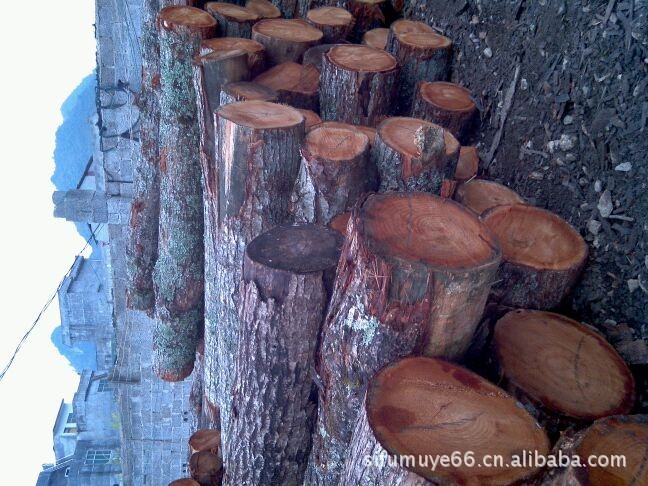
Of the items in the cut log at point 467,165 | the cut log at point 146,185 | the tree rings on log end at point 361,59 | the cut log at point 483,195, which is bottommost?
the cut log at point 146,185

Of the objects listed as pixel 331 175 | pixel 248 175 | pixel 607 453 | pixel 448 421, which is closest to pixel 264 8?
pixel 248 175

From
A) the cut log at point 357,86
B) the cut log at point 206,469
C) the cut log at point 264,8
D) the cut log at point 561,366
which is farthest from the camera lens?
the cut log at point 264,8

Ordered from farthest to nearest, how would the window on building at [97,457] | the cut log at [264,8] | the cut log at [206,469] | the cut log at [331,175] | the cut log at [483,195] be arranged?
the window on building at [97,457]
the cut log at [264,8]
the cut log at [206,469]
the cut log at [483,195]
the cut log at [331,175]

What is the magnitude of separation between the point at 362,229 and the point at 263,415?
0.83 metres

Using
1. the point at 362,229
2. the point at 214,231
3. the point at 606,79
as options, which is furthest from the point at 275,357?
the point at 606,79

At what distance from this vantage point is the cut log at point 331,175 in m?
1.71

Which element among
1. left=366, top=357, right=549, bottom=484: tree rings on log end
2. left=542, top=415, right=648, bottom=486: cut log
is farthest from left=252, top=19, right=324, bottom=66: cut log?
left=542, top=415, right=648, bottom=486: cut log

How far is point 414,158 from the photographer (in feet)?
5.40

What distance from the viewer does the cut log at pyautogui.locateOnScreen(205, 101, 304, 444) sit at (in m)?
1.73

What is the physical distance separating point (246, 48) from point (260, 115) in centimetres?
69

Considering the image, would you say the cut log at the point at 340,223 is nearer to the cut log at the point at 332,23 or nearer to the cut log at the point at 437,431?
the cut log at the point at 437,431

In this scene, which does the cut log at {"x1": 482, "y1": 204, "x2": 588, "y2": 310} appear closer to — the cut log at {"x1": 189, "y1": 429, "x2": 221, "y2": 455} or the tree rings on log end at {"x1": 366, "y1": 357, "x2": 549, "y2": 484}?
the tree rings on log end at {"x1": 366, "y1": 357, "x2": 549, "y2": 484}

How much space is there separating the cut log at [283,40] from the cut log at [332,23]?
83 millimetres

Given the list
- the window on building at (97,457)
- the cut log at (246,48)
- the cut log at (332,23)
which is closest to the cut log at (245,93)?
the cut log at (246,48)
